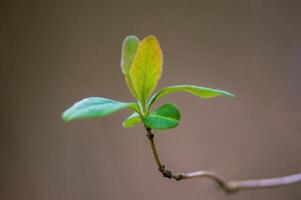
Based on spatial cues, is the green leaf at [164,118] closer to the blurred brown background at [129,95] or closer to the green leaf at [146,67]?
the green leaf at [146,67]

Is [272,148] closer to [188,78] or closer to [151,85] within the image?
[188,78]

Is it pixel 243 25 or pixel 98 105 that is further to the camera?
pixel 243 25

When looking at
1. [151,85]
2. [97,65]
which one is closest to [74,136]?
[97,65]

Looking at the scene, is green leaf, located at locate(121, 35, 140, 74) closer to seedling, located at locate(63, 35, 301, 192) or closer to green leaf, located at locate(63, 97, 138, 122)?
seedling, located at locate(63, 35, 301, 192)

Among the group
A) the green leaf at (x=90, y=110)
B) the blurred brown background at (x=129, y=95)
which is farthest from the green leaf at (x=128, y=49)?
the blurred brown background at (x=129, y=95)

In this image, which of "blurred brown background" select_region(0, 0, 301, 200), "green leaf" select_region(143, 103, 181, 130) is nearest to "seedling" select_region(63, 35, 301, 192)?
"green leaf" select_region(143, 103, 181, 130)

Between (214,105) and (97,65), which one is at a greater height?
(97,65)
